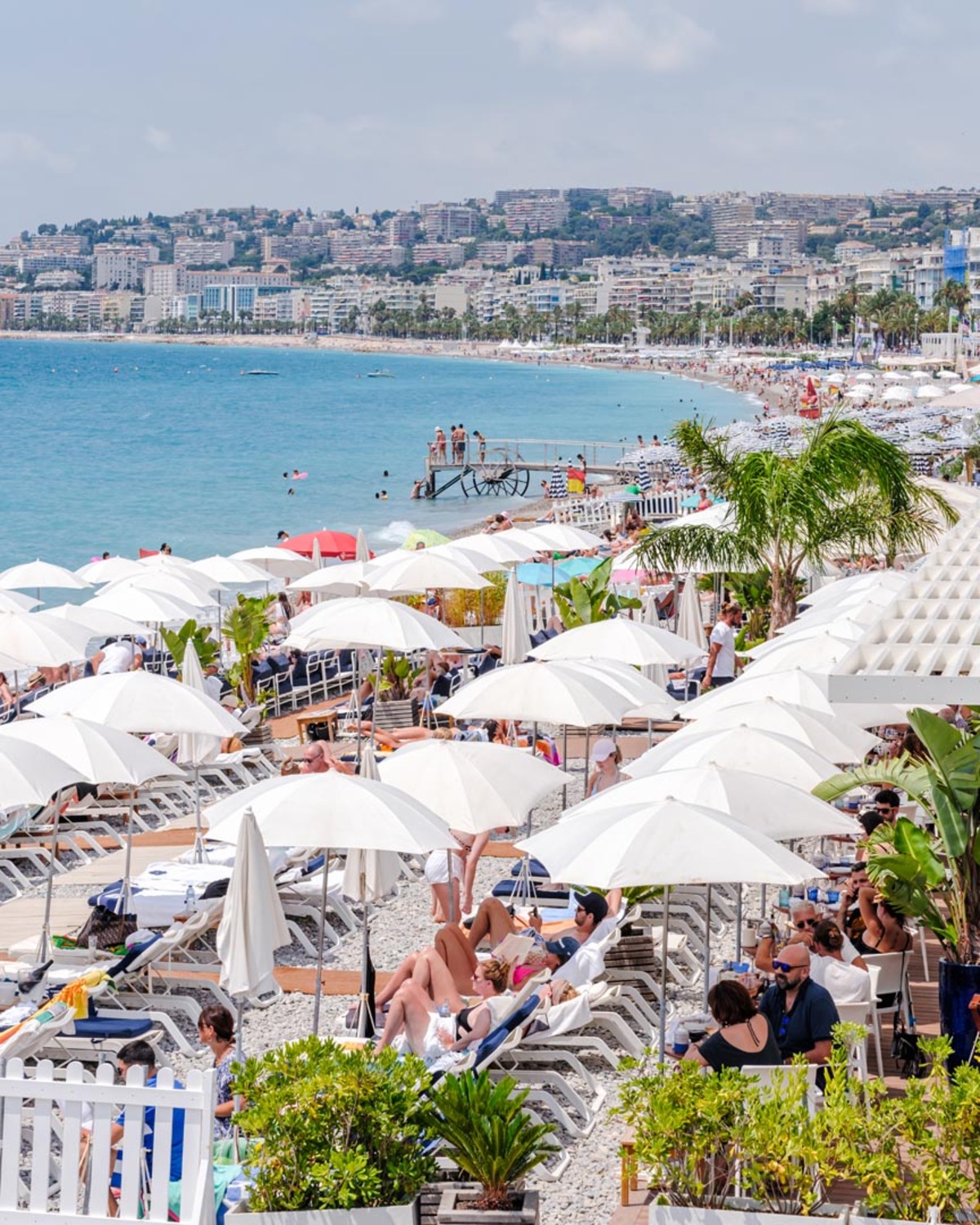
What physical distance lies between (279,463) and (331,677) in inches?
2230

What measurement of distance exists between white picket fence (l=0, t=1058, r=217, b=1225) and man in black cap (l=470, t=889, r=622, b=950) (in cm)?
340

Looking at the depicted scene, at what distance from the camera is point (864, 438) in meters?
16.0

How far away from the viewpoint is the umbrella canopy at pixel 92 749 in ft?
29.4

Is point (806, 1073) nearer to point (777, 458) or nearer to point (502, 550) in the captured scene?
point (777, 458)

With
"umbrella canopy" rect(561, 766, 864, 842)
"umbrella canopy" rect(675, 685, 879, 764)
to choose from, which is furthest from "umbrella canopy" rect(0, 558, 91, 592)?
"umbrella canopy" rect(561, 766, 864, 842)

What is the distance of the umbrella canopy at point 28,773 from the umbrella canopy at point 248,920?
1443 millimetres

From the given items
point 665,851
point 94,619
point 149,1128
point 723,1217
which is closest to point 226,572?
point 94,619

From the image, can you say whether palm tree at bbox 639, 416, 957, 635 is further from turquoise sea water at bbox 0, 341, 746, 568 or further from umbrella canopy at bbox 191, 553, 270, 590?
turquoise sea water at bbox 0, 341, 746, 568

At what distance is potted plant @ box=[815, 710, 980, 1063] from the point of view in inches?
264

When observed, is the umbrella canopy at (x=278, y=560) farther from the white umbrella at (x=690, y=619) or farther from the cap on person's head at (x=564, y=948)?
the cap on person's head at (x=564, y=948)

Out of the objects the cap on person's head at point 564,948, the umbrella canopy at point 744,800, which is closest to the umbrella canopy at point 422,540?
the cap on person's head at point 564,948

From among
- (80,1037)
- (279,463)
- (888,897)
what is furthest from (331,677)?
(279,463)

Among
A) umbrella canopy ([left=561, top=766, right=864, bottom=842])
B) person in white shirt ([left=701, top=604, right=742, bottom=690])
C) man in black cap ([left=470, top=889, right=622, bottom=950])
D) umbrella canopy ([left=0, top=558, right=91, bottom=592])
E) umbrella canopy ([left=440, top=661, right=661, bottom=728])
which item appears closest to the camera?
umbrella canopy ([left=561, top=766, right=864, bottom=842])

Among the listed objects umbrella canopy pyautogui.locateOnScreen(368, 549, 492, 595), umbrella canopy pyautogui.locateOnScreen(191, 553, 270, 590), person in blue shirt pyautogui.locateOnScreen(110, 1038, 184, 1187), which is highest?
umbrella canopy pyautogui.locateOnScreen(368, 549, 492, 595)
